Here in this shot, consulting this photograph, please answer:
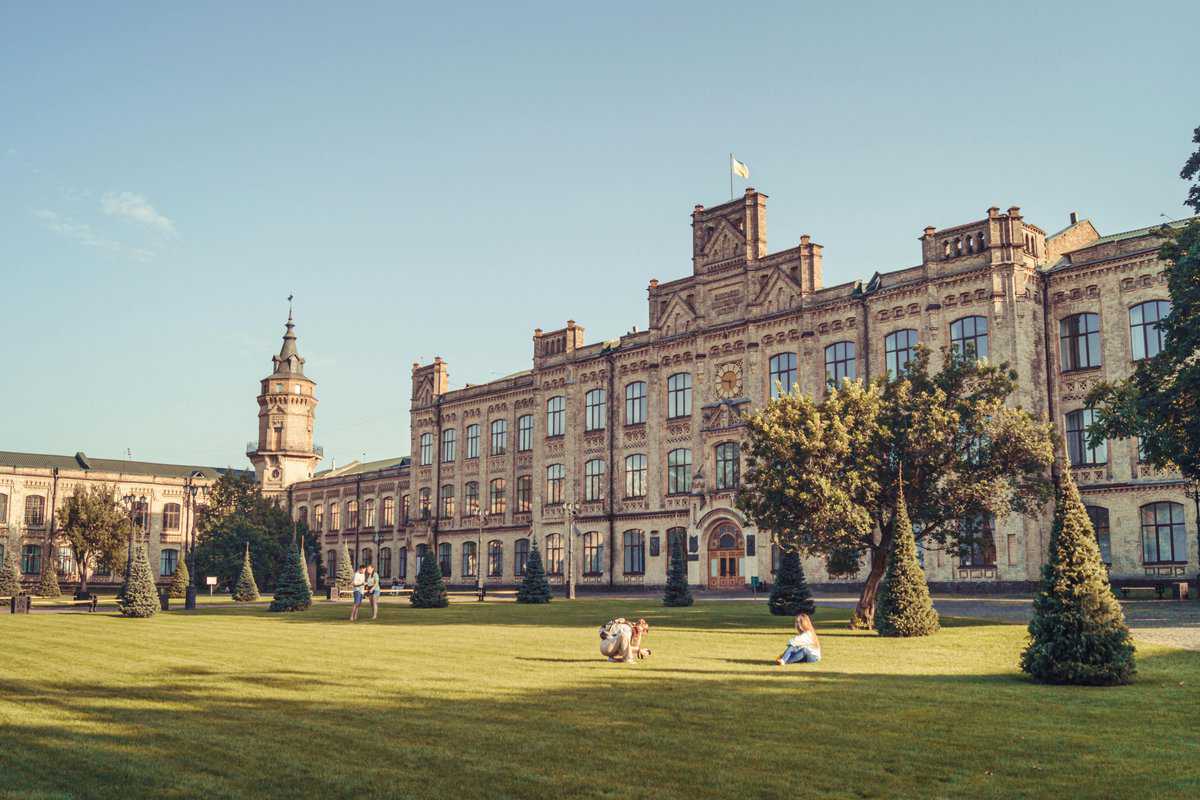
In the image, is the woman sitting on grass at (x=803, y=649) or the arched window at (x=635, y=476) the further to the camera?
the arched window at (x=635, y=476)

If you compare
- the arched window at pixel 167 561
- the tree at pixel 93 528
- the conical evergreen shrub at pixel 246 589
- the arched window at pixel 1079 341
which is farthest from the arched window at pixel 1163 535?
the arched window at pixel 167 561

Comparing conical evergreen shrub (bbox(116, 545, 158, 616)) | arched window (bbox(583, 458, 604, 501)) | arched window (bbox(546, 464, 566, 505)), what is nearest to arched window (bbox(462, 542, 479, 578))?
arched window (bbox(546, 464, 566, 505))

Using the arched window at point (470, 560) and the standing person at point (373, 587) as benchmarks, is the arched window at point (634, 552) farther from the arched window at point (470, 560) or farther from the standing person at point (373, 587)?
the standing person at point (373, 587)

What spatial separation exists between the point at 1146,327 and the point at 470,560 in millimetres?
46316

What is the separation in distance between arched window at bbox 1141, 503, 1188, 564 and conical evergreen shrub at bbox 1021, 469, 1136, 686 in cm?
2701

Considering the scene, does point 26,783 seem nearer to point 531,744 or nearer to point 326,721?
point 326,721

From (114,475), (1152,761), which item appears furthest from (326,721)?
(114,475)

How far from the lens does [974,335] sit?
45156 mm

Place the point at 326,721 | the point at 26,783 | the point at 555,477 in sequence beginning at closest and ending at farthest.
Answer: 1. the point at 26,783
2. the point at 326,721
3. the point at 555,477

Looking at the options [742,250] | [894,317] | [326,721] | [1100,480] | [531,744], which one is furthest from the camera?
[742,250]

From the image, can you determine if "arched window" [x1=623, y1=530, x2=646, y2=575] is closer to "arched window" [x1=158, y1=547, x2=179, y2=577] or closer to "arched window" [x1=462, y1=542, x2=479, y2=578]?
"arched window" [x1=462, y1=542, x2=479, y2=578]

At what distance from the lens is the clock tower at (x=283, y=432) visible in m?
97.1

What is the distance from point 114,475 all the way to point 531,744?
308ft

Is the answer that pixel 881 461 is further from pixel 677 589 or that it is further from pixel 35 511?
pixel 35 511
